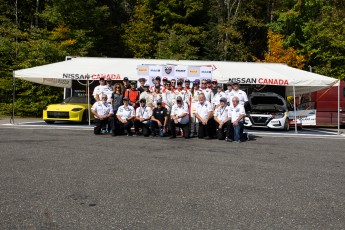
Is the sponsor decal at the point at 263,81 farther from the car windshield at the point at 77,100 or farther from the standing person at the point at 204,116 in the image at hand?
the car windshield at the point at 77,100

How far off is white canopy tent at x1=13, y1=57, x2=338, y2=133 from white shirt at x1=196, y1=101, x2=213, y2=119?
3.57 m

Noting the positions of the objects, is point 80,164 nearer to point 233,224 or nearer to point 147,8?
point 233,224

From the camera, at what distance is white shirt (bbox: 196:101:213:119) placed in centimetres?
1271

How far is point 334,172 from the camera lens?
6.95m

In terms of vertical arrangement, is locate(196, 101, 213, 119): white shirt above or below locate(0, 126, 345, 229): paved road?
above

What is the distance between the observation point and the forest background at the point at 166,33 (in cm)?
2456

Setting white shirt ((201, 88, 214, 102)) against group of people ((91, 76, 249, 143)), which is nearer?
group of people ((91, 76, 249, 143))

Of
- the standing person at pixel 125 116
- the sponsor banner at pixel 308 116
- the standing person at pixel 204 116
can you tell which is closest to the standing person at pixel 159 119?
the standing person at pixel 125 116

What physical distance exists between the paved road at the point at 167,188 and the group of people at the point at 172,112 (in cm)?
277

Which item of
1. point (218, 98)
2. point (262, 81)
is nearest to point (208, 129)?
point (218, 98)

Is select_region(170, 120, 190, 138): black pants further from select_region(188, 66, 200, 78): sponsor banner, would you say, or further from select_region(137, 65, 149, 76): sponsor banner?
select_region(137, 65, 149, 76): sponsor banner

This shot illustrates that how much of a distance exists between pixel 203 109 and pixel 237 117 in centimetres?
129

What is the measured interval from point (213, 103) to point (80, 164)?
6874mm

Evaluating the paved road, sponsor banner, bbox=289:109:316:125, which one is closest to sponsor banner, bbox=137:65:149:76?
the paved road
